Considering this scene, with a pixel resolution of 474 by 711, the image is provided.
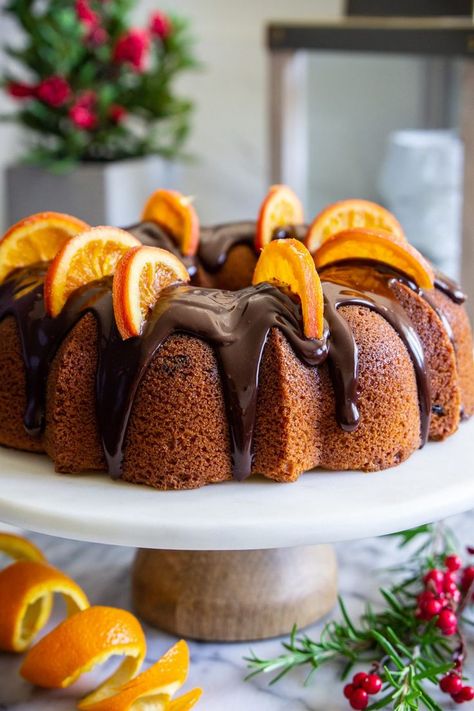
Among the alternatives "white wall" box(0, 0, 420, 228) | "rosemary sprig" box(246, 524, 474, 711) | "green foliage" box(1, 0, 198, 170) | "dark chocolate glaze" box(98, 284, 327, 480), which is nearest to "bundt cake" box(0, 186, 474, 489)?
"dark chocolate glaze" box(98, 284, 327, 480)

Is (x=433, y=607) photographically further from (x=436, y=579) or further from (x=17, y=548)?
(x=17, y=548)

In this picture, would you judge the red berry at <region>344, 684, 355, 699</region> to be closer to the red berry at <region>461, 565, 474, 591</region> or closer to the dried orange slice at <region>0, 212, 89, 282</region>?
the red berry at <region>461, 565, 474, 591</region>

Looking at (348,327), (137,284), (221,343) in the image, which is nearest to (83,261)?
(137,284)

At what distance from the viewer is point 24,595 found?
122 cm

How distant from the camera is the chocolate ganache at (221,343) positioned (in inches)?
43.7

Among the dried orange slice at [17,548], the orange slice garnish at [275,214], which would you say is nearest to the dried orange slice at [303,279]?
the orange slice garnish at [275,214]

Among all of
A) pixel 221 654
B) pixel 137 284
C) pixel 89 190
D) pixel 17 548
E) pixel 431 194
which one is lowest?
pixel 221 654

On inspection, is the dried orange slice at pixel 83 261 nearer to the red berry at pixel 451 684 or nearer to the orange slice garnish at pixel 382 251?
the orange slice garnish at pixel 382 251

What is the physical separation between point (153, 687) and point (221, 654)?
0.61 feet

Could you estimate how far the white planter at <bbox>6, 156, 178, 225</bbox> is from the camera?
3.22 metres

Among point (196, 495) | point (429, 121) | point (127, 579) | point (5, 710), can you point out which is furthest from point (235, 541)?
point (429, 121)

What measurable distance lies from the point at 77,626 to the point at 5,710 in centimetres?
13

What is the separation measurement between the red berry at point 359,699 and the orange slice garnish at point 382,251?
1.57 feet

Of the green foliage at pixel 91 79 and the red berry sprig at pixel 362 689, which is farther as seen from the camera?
the green foliage at pixel 91 79
